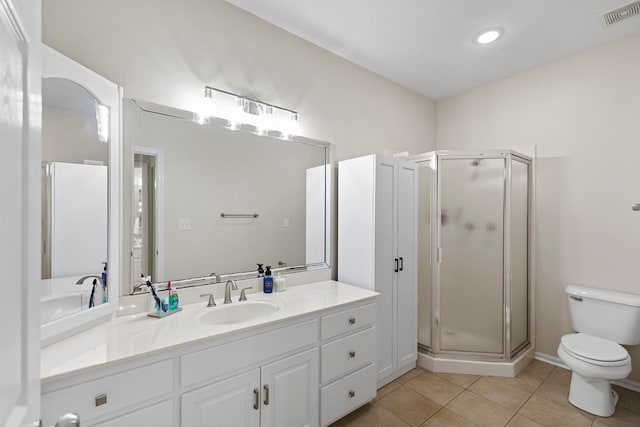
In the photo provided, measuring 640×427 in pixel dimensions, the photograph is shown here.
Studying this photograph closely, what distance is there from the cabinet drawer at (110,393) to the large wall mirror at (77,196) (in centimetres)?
29

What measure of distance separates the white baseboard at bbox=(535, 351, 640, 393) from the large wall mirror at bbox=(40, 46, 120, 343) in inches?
136

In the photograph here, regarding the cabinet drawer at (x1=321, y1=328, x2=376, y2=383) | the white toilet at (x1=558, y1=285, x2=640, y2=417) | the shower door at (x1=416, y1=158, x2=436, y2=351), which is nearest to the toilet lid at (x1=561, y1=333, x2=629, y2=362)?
the white toilet at (x1=558, y1=285, x2=640, y2=417)

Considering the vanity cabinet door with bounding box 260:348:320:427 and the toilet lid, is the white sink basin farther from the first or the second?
the toilet lid

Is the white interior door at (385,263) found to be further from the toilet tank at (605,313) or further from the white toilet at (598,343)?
the toilet tank at (605,313)

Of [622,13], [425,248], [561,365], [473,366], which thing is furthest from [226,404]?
[622,13]

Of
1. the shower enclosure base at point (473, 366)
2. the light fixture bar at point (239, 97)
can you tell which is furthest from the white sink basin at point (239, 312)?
the shower enclosure base at point (473, 366)

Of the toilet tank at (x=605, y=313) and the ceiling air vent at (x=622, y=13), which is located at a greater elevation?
the ceiling air vent at (x=622, y=13)

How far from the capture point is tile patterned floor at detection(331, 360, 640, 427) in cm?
200

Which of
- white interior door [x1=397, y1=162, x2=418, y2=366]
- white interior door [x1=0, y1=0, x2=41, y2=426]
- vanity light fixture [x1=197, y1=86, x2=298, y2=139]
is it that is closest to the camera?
white interior door [x1=0, y1=0, x2=41, y2=426]

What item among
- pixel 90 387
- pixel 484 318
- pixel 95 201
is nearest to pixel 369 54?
pixel 95 201

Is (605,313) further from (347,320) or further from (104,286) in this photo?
(104,286)

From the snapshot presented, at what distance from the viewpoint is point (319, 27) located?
225 centimetres

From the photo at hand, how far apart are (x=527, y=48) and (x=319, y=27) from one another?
1729 millimetres

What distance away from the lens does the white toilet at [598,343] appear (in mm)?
1997
